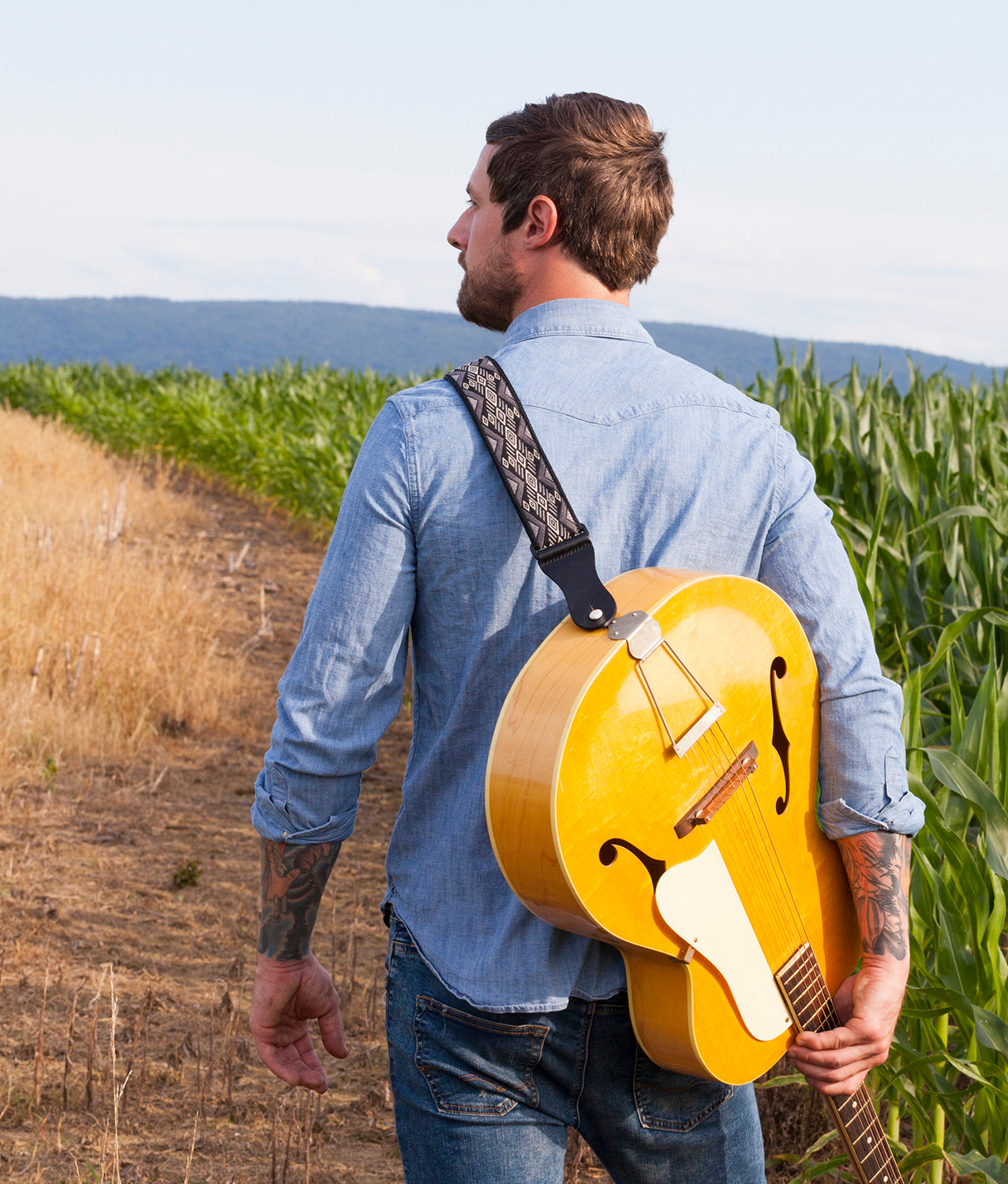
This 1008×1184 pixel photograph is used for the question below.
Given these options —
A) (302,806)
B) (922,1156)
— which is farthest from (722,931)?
(922,1156)

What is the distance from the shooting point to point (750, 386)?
6.19 meters

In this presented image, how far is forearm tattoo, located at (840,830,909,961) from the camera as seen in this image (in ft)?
4.03

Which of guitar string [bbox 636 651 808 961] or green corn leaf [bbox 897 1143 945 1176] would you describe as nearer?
guitar string [bbox 636 651 808 961]

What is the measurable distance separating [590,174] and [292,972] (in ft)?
3.22

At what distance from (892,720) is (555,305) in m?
0.60

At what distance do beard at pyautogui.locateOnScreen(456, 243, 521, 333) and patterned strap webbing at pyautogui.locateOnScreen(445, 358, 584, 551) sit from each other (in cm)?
16

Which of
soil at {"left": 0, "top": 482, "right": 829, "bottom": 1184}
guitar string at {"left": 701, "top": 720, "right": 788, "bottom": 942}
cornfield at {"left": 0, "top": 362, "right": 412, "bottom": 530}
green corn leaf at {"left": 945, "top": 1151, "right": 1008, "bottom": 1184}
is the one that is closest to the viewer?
guitar string at {"left": 701, "top": 720, "right": 788, "bottom": 942}

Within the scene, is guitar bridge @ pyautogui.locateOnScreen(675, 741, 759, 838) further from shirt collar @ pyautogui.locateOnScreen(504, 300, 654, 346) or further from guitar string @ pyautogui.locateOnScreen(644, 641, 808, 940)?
shirt collar @ pyautogui.locateOnScreen(504, 300, 654, 346)

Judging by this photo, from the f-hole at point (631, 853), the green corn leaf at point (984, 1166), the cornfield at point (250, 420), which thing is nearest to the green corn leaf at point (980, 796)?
the green corn leaf at point (984, 1166)

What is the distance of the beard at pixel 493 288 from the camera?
122cm

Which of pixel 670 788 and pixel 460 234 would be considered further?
pixel 460 234

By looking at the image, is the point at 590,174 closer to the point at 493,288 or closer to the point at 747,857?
the point at 493,288

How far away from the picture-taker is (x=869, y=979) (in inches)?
48.5

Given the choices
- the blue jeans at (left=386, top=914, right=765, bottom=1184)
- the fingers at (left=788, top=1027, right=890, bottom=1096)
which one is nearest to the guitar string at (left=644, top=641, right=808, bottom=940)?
the fingers at (left=788, top=1027, right=890, bottom=1096)
